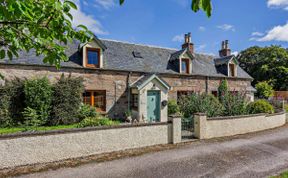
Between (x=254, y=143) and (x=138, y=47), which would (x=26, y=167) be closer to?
(x=254, y=143)

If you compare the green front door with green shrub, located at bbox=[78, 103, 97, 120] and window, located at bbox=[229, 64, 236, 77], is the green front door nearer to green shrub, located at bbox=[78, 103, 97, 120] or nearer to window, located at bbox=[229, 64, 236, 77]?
green shrub, located at bbox=[78, 103, 97, 120]

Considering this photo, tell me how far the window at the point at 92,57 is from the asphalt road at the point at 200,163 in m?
8.50

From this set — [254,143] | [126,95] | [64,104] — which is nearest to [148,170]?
[254,143]

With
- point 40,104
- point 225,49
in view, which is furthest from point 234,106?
point 40,104

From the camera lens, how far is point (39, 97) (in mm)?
10234

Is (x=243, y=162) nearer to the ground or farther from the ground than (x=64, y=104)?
nearer to the ground

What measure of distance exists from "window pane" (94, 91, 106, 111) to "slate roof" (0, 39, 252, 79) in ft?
6.66

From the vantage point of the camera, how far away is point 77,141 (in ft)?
21.2

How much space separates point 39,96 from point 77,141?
550cm

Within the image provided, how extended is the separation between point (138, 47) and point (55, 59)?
46.8 ft

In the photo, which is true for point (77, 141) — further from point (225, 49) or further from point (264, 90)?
point (264, 90)

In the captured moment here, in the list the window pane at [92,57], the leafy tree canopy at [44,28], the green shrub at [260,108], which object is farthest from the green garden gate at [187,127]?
the window pane at [92,57]

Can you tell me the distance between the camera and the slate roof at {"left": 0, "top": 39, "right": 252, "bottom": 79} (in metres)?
12.4

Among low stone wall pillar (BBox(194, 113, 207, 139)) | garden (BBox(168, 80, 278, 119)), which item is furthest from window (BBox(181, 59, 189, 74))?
low stone wall pillar (BBox(194, 113, 207, 139))
